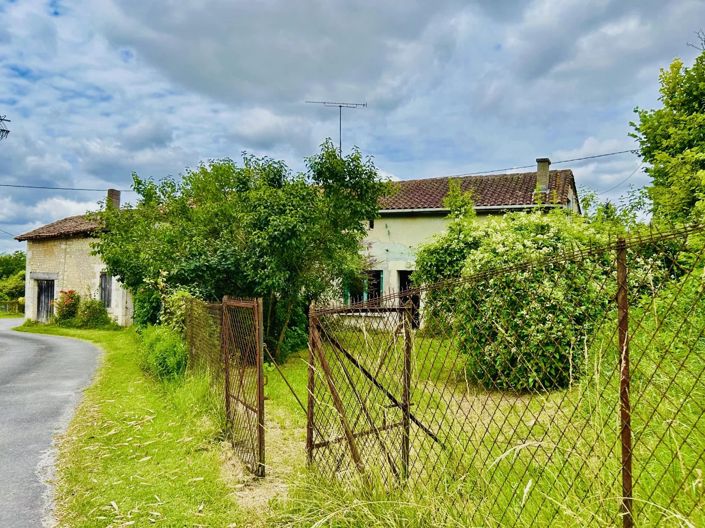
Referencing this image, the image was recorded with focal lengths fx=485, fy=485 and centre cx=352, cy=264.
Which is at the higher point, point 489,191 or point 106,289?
point 489,191

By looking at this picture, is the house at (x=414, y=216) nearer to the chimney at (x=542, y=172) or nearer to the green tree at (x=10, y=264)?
the chimney at (x=542, y=172)

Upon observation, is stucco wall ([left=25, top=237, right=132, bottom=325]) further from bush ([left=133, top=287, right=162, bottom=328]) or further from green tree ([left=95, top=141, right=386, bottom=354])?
green tree ([left=95, top=141, right=386, bottom=354])

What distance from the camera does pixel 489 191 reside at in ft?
60.6

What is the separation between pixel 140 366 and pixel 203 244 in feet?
10.1

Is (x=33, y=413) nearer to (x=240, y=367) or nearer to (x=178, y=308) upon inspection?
(x=178, y=308)

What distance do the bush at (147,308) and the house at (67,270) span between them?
8911 mm

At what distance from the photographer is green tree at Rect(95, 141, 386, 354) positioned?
987 cm

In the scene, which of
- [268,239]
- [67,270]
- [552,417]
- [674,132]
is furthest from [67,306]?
[552,417]

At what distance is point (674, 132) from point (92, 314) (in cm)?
2203

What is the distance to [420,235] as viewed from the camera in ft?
58.6

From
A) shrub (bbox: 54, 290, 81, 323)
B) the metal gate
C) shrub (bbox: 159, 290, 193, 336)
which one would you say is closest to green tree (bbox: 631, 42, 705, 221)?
the metal gate

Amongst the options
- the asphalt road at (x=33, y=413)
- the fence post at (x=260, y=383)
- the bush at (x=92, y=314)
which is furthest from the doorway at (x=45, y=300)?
the fence post at (x=260, y=383)

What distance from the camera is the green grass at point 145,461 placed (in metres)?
4.09

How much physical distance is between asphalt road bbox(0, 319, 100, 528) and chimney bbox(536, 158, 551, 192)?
15342 mm
